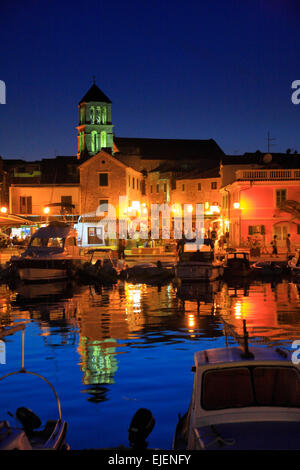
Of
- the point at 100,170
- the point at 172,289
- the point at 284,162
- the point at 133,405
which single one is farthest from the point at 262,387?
the point at 100,170

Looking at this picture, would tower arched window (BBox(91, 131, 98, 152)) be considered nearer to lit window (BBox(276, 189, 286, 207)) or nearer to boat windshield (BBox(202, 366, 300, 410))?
lit window (BBox(276, 189, 286, 207))

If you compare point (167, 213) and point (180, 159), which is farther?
point (180, 159)

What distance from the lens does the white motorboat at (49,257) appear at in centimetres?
3662

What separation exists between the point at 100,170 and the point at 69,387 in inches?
2457

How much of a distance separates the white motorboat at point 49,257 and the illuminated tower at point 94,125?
43190 millimetres

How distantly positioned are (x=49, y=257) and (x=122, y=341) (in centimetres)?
2073

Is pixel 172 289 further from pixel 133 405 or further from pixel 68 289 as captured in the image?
pixel 133 405

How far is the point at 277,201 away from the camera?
5709cm

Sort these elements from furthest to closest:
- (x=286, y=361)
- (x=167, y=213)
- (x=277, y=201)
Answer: (x=167, y=213) → (x=277, y=201) → (x=286, y=361)

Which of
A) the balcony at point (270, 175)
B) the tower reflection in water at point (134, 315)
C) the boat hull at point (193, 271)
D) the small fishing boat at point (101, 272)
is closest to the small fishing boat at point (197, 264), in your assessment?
the boat hull at point (193, 271)

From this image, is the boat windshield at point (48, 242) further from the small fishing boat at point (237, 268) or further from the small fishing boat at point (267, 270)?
the small fishing boat at point (267, 270)

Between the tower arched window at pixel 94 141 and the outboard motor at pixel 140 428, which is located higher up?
the tower arched window at pixel 94 141

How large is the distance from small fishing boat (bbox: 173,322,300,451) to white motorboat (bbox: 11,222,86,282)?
2939 centimetres

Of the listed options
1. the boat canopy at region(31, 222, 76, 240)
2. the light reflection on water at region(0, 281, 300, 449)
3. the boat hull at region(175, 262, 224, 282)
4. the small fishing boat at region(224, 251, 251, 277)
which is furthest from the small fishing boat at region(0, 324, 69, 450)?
the small fishing boat at region(224, 251, 251, 277)
